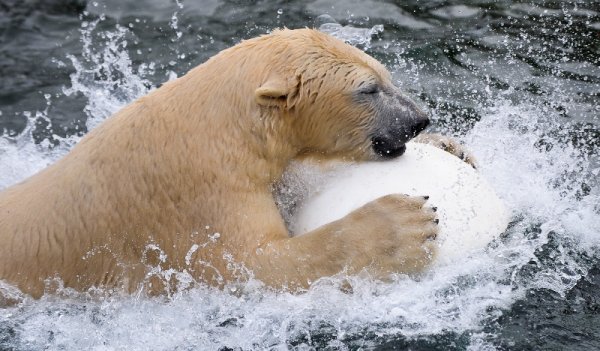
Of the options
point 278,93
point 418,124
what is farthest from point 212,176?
point 418,124

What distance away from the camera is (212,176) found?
550cm

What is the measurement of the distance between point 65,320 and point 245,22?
5.46 metres

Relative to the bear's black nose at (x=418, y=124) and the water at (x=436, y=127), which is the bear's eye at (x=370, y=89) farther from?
the water at (x=436, y=127)

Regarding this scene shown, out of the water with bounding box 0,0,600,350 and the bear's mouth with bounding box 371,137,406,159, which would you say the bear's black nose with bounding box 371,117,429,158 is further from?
the water with bounding box 0,0,600,350

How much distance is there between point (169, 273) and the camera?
5.56m

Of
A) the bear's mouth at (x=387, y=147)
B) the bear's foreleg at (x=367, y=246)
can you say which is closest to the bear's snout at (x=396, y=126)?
the bear's mouth at (x=387, y=147)

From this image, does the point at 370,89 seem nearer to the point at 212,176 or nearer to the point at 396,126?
the point at 396,126

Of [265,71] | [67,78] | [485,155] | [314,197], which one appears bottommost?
[67,78]

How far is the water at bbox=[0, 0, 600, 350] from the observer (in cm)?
547

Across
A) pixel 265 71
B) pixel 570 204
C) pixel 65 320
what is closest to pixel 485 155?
pixel 570 204

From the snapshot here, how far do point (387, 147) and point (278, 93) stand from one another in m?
0.73

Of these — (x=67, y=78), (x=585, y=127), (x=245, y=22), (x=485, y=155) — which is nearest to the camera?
(x=485, y=155)

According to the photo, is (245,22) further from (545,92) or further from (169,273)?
(169,273)

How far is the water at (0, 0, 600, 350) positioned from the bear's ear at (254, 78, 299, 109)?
1.06 metres
